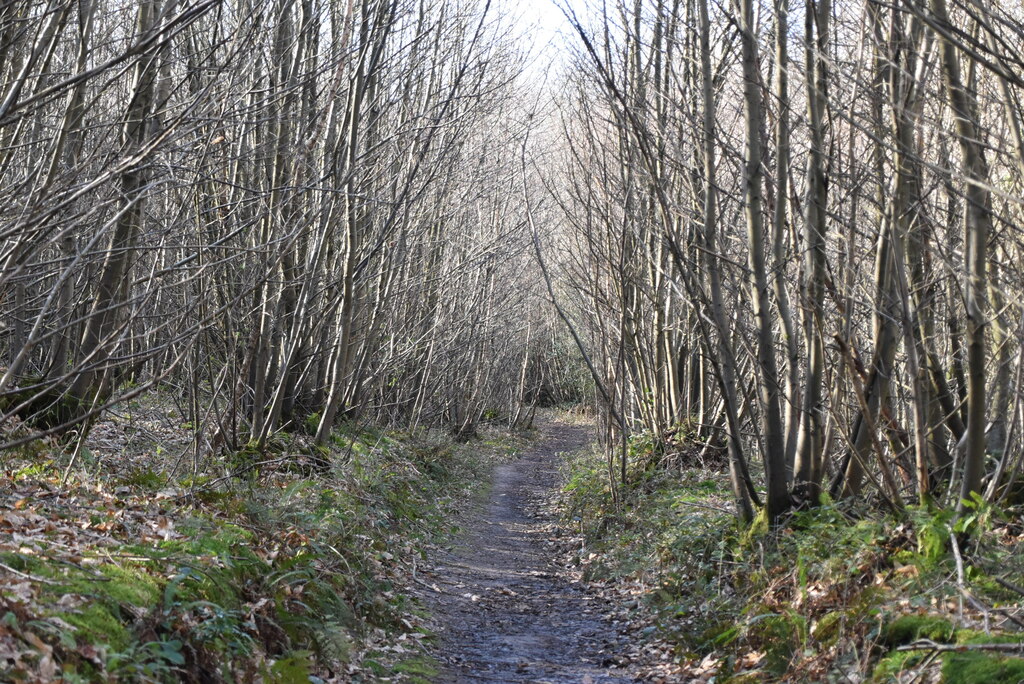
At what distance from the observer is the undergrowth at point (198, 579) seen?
342 centimetres

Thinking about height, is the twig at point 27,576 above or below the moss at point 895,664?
above

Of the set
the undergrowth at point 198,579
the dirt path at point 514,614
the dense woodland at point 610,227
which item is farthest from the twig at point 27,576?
the dirt path at point 514,614

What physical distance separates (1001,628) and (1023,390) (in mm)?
1230

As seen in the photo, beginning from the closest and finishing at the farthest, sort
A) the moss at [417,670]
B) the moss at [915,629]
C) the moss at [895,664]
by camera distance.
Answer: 1. the moss at [895,664]
2. the moss at [915,629]
3. the moss at [417,670]

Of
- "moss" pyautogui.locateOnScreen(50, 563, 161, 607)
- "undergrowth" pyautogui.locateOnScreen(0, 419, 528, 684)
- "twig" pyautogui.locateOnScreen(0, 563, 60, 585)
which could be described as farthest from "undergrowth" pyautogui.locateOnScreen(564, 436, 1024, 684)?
"twig" pyautogui.locateOnScreen(0, 563, 60, 585)

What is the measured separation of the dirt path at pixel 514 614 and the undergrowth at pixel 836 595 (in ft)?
1.55

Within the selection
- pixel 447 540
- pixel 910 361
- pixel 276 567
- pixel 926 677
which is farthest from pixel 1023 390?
pixel 447 540

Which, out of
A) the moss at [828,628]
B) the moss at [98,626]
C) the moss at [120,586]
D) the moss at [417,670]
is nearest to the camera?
the moss at [98,626]

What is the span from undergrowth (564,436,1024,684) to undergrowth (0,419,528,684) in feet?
6.33

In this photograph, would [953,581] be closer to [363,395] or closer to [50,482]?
[50,482]

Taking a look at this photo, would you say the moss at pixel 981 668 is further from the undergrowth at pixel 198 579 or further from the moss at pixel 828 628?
the undergrowth at pixel 198 579

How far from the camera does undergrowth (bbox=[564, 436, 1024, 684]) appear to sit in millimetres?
4258

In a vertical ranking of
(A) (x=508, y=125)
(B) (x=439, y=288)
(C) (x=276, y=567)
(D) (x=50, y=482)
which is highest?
(A) (x=508, y=125)

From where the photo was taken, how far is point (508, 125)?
1889cm
